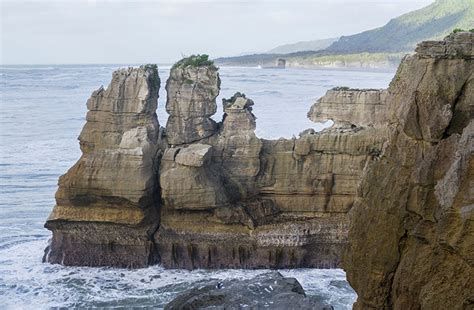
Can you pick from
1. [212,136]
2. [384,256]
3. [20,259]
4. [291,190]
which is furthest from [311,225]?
[384,256]

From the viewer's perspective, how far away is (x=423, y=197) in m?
10.3

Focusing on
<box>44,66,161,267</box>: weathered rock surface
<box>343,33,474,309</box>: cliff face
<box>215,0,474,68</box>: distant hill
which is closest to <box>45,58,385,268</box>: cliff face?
<box>44,66,161,267</box>: weathered rock surface

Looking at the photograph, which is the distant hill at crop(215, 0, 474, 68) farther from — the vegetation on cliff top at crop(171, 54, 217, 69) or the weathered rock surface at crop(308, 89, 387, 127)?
the vegetation on cliff top at crop(171, 54, 217, 69)

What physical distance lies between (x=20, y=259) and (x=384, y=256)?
66.4 ft

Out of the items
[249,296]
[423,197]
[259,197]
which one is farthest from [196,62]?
[423,197]

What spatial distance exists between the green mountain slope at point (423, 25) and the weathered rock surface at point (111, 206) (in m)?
109

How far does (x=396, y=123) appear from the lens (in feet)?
36.7

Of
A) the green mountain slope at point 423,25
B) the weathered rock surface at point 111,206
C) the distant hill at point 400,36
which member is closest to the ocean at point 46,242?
the weathered rock surface at point 111,206

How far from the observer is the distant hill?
428 ft

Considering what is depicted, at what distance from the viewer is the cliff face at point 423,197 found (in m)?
9.24

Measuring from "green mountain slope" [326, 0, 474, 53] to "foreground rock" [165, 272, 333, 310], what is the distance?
11420 cm

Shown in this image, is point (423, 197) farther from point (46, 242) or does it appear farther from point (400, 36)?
point (400, 36)

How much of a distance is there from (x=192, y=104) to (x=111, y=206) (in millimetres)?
5504

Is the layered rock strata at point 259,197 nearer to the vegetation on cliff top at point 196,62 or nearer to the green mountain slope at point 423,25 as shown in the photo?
the vegetation on cliff top at point 196,62
